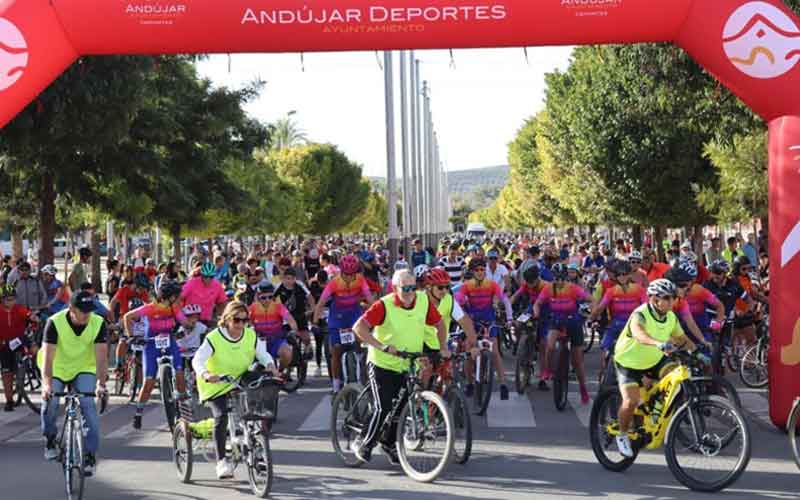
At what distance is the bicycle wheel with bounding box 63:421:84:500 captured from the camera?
31.3ft

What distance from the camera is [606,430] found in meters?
10.6

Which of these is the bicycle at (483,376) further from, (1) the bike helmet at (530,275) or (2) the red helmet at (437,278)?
(1) the bike helmet at (530,275)

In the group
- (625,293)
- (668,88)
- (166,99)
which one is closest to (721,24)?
(625,293)

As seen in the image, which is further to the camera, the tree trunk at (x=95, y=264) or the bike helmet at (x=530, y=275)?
the tree trunk at (x=95, y=264)

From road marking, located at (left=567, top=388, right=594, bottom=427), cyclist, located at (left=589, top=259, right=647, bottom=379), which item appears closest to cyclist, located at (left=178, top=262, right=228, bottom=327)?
road marking, located at (left=567, top=388, right=594, bottom=427)

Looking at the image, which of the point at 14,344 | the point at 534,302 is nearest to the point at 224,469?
the point at 14,344

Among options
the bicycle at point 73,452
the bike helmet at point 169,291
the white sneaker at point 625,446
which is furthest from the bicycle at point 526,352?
the bicycle at point 73,452

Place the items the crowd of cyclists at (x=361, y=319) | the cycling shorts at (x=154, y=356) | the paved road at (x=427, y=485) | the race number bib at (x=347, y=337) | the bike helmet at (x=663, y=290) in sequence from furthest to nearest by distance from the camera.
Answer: the race number bib at (x=347, y=337) < the cycling shorts at (x=154, y=356) < the crowd of cyclists at (x=361, y=319) < the bike helmet at (x=663, y=290) < the paved road at (x=427, y=485)

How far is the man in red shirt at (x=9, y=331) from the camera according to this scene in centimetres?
1565

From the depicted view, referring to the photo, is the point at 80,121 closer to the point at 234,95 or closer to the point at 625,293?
the point at 625,293

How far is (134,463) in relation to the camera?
11.7 meters

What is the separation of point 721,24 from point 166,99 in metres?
20.8

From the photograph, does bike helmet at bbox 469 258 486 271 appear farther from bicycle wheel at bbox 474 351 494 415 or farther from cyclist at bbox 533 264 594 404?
bicycle wheel at bbox 474 351 494 415

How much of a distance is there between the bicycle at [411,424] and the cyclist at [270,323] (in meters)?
3.96
